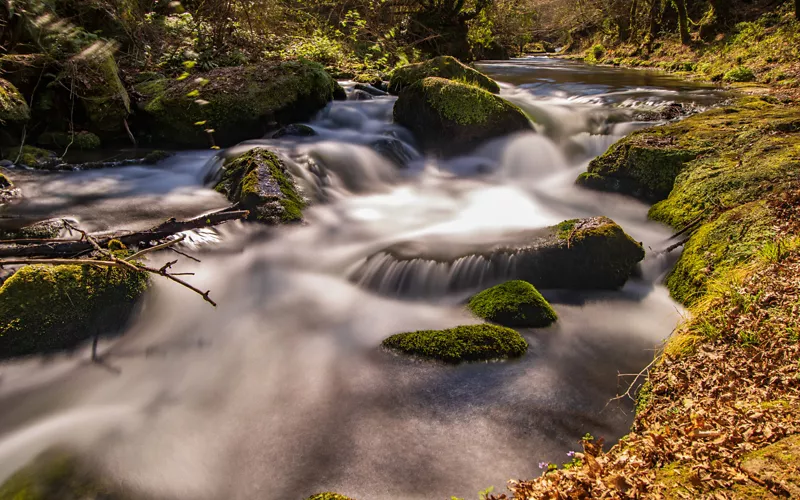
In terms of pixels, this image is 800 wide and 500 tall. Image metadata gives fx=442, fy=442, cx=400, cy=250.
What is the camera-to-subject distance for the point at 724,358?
2590 millimetres

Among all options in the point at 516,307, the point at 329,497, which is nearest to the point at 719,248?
the point at 516,307

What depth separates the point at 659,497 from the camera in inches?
65.5

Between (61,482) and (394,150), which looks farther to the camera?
(394,150)

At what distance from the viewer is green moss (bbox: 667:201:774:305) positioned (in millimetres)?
3654

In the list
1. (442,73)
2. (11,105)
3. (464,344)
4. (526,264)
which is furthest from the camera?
(442,73)

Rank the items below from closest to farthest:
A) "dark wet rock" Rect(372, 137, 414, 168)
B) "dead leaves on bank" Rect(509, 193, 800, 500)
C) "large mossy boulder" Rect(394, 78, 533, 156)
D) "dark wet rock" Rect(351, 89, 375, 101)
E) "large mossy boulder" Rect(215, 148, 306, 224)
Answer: "dead leaves on bank" Rect(509, 193, 800, 500), "large mossy boulder" Rect(215, 148, 306, 224), "dark wet rock" Rect(372, 137, 414, 168), "large mossy boulder" Rect(394, 78, 533, 156), "dark wet rock" Rect(351, 89, 375, 101)

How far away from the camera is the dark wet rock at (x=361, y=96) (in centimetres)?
1115

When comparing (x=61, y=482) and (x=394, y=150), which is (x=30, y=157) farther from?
(x=61, y=482)

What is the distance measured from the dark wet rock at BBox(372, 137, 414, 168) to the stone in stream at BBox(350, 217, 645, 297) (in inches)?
150

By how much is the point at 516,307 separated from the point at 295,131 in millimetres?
6664

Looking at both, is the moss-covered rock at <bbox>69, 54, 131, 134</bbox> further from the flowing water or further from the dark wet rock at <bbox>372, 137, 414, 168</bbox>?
the dark wet rock at <bbox>372, 137, 414, 168</bbox>

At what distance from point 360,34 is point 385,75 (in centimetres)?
228

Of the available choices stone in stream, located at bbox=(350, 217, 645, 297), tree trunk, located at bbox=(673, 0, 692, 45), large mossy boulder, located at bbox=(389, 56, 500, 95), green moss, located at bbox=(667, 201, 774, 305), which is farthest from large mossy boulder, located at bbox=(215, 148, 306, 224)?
tree trunk, located at bbox=(673, 0, 692, 45)

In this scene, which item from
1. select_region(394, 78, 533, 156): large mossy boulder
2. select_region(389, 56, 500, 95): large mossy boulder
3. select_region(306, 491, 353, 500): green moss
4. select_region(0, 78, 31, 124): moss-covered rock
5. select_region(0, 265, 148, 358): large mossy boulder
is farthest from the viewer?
select_region(389, 56, 500, 95): large mossy boulder
